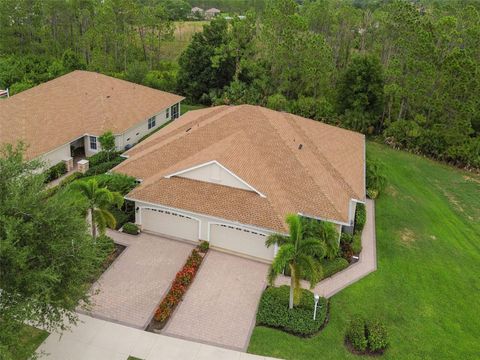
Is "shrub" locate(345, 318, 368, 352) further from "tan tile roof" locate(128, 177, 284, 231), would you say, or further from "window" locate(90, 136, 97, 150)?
"window" locate(90, 136, 97, 150)

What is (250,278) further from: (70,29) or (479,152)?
(70,29)

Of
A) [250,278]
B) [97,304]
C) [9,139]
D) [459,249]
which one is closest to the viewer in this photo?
[97,304]

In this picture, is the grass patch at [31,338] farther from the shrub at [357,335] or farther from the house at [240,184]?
the shrub at [357,335]

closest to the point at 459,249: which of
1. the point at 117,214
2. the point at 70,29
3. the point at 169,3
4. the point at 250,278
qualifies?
the point at 250,278

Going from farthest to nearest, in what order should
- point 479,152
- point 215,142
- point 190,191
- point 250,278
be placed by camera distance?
point 479,152
point 215,142
point 190,191
point 250,278

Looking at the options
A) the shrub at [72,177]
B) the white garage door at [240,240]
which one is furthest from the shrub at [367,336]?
the shrub at [72,177]

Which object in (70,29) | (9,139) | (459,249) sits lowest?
(459,249)
